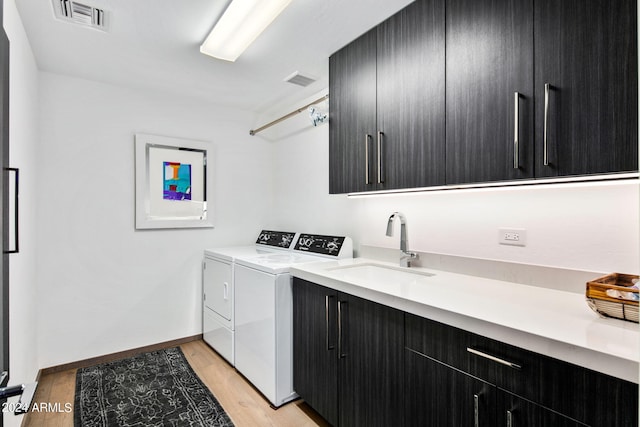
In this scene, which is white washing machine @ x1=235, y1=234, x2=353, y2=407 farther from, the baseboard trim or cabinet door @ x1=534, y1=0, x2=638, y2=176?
cabinet door @ x1=534, y1=0, x2=638, y2=176

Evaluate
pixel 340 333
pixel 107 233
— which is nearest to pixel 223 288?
pixel 107 233

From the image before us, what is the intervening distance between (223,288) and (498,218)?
2.14 metres

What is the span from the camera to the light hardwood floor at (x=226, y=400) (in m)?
2.00

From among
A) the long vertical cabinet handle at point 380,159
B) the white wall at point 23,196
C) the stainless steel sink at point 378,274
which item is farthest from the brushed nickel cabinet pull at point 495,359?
the white wall at point 23,196

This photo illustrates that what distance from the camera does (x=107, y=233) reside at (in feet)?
9.27

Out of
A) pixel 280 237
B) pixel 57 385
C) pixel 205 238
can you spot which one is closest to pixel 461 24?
pixel 280 237

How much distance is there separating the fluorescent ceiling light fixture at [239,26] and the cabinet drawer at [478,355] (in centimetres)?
165

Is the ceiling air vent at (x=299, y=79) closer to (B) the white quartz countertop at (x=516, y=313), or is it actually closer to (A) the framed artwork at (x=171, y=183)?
(A) the framed artwork at (x=171, y=183)

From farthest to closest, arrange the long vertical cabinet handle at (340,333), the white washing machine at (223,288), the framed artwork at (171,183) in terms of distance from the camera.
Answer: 1. the framed artwork at (171,183)
2. the white washing machine at (223,288)
3. the long vertical cabinet handle at (340,333)

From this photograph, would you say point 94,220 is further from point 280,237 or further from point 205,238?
Result: point 280,237

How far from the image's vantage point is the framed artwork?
2.96 meters

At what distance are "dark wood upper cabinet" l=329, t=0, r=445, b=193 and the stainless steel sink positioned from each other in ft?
1.68

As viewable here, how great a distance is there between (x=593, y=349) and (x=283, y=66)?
2448mm

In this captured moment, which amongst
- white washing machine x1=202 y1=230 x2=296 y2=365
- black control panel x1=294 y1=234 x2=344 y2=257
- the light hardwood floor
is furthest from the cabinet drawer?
white washing machine x1=202 y1=230 x2=296 y2=365
